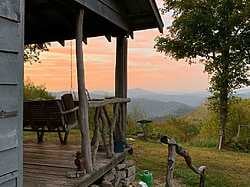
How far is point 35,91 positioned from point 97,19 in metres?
8.78

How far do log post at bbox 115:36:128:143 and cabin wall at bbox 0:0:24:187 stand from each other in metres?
3.59

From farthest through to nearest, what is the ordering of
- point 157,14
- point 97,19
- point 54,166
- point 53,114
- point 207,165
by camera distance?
point 207,165
point 53,114
point 157,14
point 97,19
point 54,166

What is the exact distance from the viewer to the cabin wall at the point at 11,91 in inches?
107

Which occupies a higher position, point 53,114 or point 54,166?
point 53,114

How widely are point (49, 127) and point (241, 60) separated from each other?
7.93 m

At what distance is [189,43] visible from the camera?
1273cm

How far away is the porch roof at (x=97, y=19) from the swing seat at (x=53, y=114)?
51.8 inches

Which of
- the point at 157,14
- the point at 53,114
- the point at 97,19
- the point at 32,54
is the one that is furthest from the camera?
the point at 32,54

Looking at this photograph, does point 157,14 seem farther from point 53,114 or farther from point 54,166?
point 54,166

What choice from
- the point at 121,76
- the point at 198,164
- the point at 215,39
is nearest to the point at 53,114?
the point at 121,76

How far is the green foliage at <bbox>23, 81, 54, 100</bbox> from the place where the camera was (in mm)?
13922

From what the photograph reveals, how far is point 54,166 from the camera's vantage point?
5023mm

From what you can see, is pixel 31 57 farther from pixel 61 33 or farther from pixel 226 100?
pixel 226 100

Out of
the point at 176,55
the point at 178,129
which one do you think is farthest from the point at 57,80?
the point at 178,129
